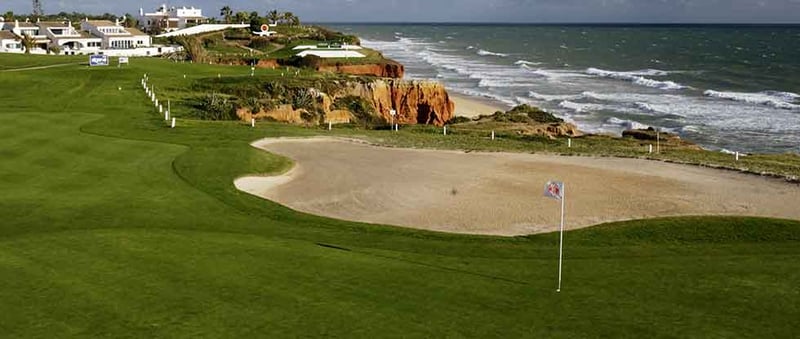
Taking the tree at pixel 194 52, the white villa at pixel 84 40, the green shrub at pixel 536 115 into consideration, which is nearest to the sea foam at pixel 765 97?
the green shrub at pixel 536 115

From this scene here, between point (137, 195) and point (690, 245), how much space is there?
1572 centimetres

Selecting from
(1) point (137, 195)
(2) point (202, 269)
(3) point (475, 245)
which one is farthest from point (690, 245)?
(1) point (137, 195)

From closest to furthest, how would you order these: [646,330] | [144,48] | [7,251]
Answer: [646,330], [7,251], [144,48]

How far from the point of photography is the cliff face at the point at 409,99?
196 ft

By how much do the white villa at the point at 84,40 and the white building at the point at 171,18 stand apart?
42.2 meters

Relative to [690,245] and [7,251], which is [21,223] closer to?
[7,251]

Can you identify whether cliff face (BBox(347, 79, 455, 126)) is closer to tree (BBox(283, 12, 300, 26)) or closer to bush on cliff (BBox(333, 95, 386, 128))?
bush on cliff (BBox(333, 95, 386, 128))

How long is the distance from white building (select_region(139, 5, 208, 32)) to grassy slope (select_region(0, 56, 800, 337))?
5220 inches

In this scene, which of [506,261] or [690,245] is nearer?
[506,261]

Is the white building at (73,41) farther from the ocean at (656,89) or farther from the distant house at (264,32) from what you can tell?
the ocean at (656,89)

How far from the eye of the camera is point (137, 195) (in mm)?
23422

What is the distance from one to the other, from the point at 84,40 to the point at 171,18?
56.4m

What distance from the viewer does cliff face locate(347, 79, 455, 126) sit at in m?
59.6

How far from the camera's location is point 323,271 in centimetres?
1560
